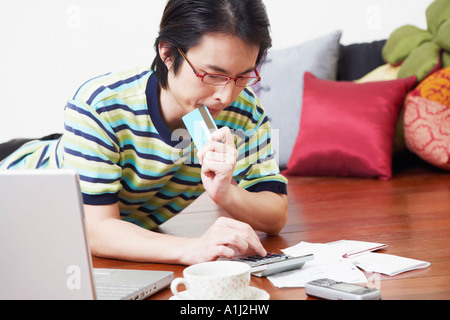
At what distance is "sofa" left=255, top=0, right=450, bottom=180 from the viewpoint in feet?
8.21

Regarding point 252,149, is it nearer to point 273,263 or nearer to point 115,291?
point 273,263

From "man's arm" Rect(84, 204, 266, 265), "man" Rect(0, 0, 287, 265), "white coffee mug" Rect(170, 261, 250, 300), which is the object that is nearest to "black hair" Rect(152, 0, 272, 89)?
"man" Rect(0, 0, 287, 265)

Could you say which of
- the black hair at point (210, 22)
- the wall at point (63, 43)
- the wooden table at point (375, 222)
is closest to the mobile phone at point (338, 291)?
the wooden table at point (375, 222)

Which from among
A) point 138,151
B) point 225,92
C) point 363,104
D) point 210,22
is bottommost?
point 363,104

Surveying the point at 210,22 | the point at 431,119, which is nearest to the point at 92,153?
the point at 210,22

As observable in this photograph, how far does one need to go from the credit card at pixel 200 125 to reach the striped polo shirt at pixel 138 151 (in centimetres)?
13

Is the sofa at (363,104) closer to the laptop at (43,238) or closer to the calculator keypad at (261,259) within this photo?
the calculator keypad at (261,259)

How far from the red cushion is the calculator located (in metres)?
1.58

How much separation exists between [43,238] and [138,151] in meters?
0.64

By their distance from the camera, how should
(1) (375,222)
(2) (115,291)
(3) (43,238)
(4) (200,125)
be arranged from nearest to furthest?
1. (3) (43,238)
2. (2) (115,291)
3. (4) (200,125)
4. (1) (375,222)

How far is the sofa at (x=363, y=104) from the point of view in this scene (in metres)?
2.50

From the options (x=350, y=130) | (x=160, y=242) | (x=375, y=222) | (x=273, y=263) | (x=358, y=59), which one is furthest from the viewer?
(x=358, y=59)

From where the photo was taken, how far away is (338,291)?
83 cm
